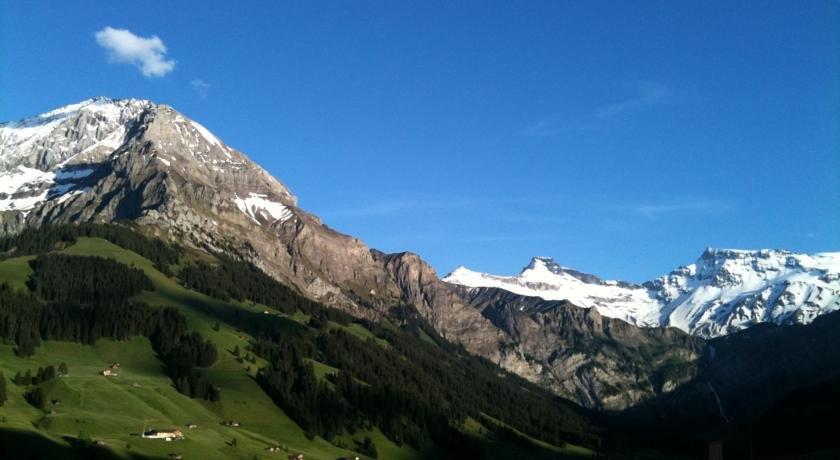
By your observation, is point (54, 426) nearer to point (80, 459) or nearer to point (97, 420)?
point (97, 420)

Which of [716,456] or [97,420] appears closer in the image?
[716,456]

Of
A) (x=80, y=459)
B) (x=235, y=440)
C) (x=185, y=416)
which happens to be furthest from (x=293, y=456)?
(x=80, y=459)

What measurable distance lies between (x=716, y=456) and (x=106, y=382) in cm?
18559

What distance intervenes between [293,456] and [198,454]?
101 ft

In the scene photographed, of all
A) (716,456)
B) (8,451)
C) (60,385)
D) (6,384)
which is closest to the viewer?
(716,456)

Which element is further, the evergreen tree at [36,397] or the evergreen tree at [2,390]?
the evergreen tree at [36,397]

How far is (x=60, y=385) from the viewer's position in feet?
606

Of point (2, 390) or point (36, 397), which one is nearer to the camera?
point (2, 390)

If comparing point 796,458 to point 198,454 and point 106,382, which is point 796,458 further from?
point 106,382

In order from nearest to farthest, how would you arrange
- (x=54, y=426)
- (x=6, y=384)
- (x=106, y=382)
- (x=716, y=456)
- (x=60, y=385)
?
(x=716, y=456) < (x=54, y=426) < (x=6, y=384) < (x=60, y=385) < (x=106, y=382)

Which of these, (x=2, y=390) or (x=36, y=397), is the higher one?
(x=2, y=390)

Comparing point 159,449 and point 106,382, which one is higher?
point 106,382

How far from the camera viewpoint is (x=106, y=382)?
197m

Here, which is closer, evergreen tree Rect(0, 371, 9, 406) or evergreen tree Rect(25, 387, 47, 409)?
evergreen tree Rect(0, 371, 9, 406)
